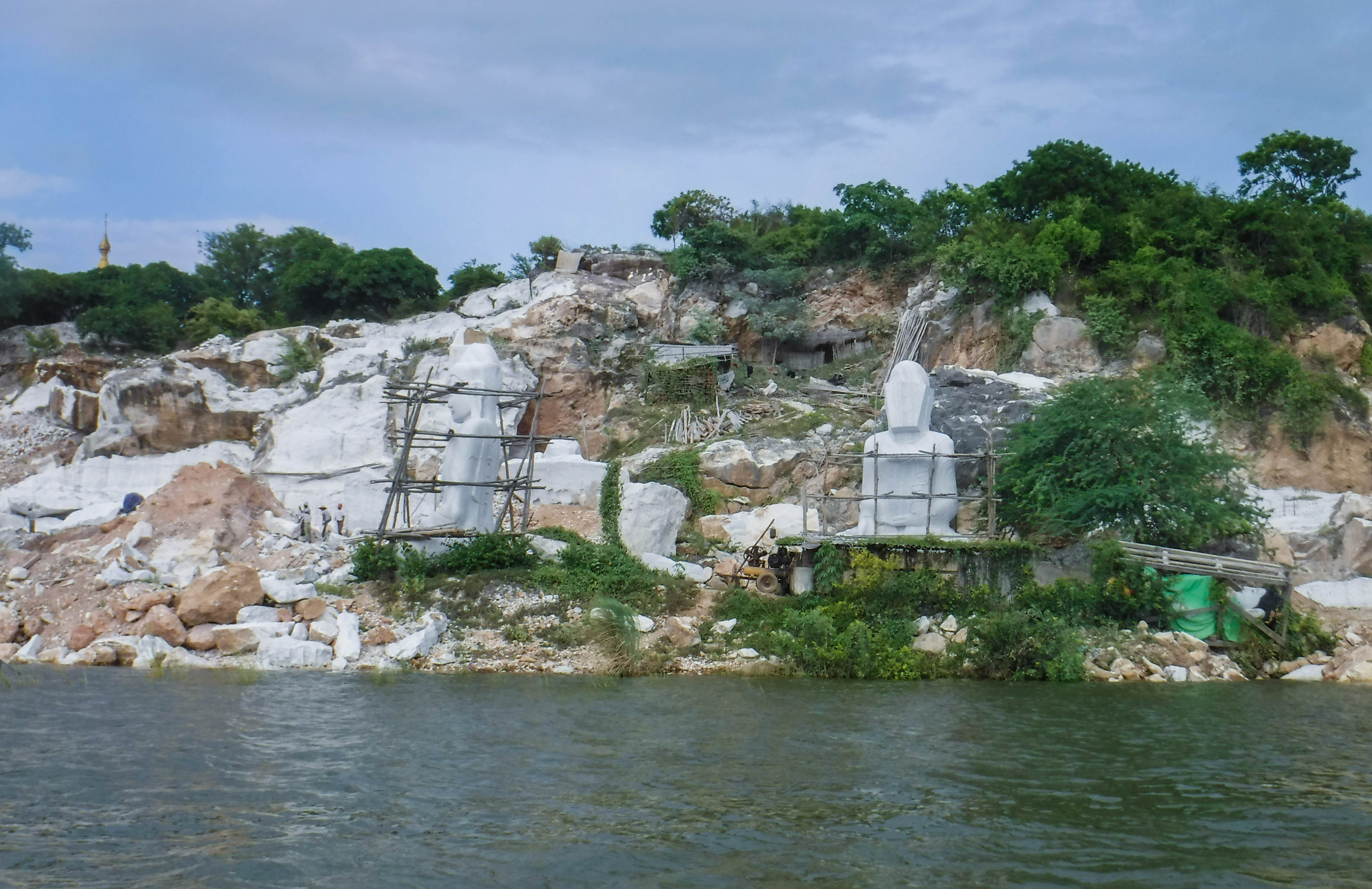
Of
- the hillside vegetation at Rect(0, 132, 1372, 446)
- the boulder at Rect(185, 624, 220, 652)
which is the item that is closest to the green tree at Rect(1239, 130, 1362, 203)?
the hillside vegetation at Rect(0, 132, 1372, 446)

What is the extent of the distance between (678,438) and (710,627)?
10625mm

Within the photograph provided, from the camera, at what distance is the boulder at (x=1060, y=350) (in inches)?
981

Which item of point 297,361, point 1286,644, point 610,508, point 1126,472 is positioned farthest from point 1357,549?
point 297,361

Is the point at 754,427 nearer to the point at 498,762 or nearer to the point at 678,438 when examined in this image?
the point at 678,438

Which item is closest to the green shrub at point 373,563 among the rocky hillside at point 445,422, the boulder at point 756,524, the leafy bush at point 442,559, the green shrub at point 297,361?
the leafy bush at point 442,559

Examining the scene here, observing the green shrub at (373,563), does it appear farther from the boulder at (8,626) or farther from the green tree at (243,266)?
the green tree at (243,266)

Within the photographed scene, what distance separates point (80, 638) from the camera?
47.1 ft

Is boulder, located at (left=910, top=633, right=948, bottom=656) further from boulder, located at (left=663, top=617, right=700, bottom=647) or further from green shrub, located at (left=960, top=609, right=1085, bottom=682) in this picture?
boulder, located at (left=663, top=617, right=700, bottom=647)

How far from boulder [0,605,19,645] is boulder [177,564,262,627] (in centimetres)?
208

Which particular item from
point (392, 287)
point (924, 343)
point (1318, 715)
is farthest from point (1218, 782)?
point (392, 287)

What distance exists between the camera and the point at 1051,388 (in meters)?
19.1

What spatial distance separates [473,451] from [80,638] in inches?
236

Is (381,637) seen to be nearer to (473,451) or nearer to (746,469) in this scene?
(473,451)

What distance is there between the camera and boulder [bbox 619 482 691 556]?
1808cm
